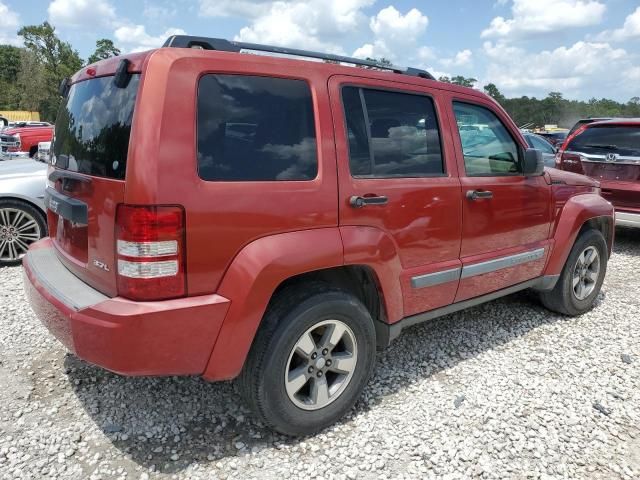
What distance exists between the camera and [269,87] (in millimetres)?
2424

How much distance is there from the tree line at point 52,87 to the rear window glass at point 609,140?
4305 centimetres

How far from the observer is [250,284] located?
227cm

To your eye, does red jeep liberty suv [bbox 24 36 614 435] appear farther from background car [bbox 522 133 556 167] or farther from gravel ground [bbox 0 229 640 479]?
background car [bbox 522 133 556 167]

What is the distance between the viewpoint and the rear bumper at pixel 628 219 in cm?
668

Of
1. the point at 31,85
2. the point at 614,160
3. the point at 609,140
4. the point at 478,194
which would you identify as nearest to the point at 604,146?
the point at 609,140

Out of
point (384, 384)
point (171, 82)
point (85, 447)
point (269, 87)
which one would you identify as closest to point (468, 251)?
point (384, 384)

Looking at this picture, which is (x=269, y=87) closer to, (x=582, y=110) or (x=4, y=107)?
(x=4, y=107)

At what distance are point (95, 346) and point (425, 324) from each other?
2798mm

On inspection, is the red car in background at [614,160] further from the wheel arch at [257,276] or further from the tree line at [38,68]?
the tree line at [38,68]

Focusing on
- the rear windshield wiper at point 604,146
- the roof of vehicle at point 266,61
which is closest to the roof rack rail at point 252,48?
the roof of vehicle at point 266,61

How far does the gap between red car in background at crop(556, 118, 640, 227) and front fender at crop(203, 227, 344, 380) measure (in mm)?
6047

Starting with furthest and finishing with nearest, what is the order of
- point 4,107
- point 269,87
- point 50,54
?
point 50,54
point 4,107
point 269,87

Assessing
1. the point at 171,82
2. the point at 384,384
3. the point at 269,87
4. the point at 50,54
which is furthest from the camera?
the point at 50,54

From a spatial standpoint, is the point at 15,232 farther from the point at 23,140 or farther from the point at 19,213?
the point at 23,140
